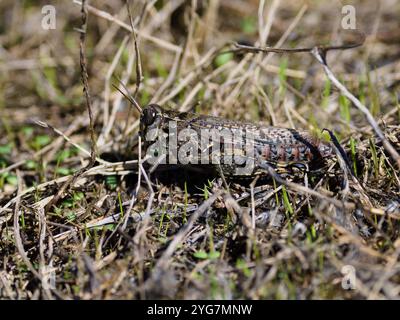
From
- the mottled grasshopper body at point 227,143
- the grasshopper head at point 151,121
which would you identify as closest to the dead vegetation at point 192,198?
the mottled grasshopper body at point 227,143

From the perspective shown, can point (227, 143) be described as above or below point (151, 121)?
below

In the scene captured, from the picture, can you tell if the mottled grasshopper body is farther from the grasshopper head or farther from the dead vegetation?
the dead vegetation

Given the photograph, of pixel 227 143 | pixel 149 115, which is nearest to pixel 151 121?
pixel 149 115

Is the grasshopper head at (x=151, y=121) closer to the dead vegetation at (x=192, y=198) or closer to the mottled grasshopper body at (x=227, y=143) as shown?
the mottled grasshopper body at (x=227, y=143)

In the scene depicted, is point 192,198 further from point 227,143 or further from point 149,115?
point 149,115

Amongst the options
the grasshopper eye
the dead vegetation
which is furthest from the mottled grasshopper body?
the dead vegetation

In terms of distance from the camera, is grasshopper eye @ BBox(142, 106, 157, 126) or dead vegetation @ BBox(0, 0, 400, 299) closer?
dead vegetation @ BBox(0, 0, 400, 299)
